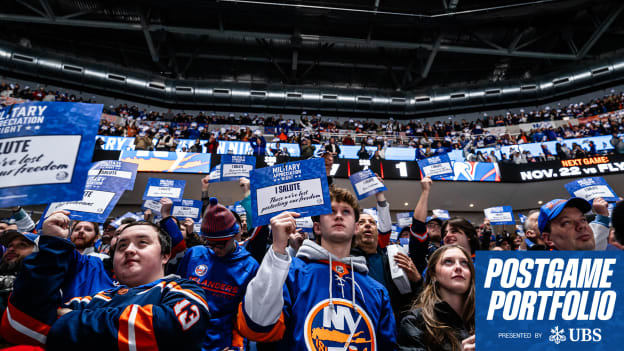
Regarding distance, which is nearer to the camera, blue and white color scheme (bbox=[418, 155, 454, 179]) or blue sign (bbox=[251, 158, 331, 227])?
blue sign (bbox=[251, 158, 331, 227])

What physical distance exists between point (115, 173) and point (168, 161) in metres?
7.79

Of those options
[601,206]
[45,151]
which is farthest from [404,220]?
[45,151]

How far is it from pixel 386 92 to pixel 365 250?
21.5m

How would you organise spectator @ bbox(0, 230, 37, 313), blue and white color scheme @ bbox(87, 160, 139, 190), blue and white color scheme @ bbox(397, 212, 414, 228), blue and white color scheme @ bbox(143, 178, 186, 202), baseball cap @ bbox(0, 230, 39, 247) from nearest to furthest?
spectator @ bbox(0, 230, 37, 313) → baseball cap @ bbox(0, 230, 39, 247) → blue and white color scheme @ bbox(87, 160, 139, 190) → blue and white color scheme @ bbox(143, 178, 186, 202) → blue and white color scheme @ bbox(397, 212, 414, 228)

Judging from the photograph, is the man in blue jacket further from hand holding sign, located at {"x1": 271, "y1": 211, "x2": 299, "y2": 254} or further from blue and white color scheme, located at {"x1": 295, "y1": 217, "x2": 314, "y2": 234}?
blue and white color scheme, located at {"x1": 295, "y1": 217, "x2": 314, "y2": 234}

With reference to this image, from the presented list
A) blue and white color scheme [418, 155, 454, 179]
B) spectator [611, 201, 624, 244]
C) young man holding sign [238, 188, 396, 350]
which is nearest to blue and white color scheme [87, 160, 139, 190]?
young man holding sign [238, 188, 396, 350]

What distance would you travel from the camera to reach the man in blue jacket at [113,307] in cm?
133

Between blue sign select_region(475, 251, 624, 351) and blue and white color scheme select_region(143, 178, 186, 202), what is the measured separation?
16.0 feet

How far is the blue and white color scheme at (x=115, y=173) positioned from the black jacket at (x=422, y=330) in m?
2.97

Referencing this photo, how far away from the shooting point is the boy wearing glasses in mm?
2269

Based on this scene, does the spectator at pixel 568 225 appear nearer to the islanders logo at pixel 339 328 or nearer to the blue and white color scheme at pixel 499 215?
the islanders logo at pixel 339 328

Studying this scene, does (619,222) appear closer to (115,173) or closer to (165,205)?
(165,205)

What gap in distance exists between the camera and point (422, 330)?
1.74 m

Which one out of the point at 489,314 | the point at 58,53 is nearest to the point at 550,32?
the point at 489,314
